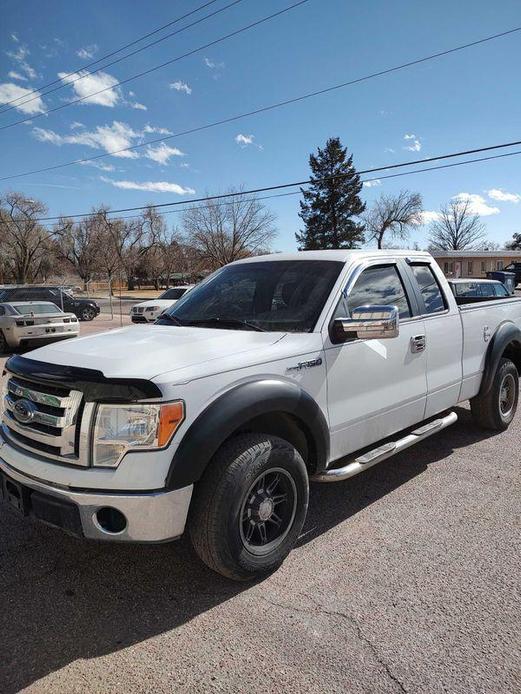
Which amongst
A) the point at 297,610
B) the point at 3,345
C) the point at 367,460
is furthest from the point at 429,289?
the point at 3,345

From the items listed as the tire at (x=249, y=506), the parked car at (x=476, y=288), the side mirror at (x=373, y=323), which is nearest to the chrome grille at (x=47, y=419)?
the tire at (x=249, y=506)

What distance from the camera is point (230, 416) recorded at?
255 cm

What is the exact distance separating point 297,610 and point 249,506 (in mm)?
566

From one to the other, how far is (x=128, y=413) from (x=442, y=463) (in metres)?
3.27

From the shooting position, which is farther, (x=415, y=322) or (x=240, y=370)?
(x=415, y=322)

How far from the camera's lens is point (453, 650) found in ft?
7.50

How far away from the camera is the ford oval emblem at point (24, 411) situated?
2.68m

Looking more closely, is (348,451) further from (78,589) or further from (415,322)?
(78,589)

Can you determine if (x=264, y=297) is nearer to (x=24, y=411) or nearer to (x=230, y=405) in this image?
(x=230, y=405)

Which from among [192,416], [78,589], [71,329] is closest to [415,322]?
[192,416]

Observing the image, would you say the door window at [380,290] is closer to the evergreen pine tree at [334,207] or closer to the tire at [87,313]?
the tire at [87,313]

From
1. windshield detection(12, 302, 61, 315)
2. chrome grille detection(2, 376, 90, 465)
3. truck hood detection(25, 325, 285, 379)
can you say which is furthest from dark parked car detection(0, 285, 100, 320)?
chrome grille detection(2, 376, 90, 465)

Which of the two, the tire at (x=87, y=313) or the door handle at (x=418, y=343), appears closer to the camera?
the door handle at (x=418, y=343)

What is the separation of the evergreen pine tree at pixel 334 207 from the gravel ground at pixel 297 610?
194 ft
